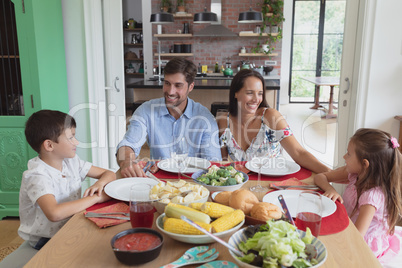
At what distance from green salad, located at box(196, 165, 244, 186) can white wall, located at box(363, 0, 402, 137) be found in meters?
1.87

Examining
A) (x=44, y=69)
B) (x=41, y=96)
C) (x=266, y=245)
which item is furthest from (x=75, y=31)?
(x=266, y=245)

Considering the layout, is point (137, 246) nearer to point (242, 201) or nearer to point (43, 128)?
point (242, 201)

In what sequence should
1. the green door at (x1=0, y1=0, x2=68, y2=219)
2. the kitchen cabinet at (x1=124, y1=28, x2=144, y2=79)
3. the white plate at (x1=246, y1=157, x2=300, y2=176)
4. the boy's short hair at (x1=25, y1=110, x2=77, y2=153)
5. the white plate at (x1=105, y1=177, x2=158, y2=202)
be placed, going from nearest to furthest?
the white plate at (x1=105, y1=177, x2=158, y2=202) < the boy's short hair at (x1=25, y1=110, x2=77, y2=153) < the white plate at (x1=246, y1=157, x2=300, y2=176) < the green door at (x1=0, y1=0, x2=68, y2=219) < the kitchen cabinet at (x1=124, y1=28, x2=144, y2=79)

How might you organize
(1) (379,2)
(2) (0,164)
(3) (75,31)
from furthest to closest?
(3) (75,31) → (2) (0,164) → (1) (379,2)

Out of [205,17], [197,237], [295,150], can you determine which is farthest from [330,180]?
[205,17]

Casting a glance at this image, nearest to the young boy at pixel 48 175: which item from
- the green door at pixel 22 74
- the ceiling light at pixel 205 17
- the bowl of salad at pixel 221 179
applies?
the bowl of salad at pixel 221 179

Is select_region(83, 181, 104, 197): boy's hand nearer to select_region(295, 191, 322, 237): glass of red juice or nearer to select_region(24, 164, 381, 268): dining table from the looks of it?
select_region(24, 164, 381, 268): dining table

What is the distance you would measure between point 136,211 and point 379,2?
8.15 ft

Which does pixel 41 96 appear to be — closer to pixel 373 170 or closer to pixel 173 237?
pixel 173 237

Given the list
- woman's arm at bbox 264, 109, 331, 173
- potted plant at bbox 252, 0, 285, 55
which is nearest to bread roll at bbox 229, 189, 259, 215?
woman's arm at bbox 264, 109, 331, 173

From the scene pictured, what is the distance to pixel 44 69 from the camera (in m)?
2.71

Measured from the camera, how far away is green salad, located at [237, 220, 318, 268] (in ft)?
2.50

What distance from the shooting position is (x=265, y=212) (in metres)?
1.02

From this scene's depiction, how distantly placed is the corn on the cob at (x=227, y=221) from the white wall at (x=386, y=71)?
88.0 inches
